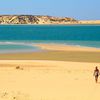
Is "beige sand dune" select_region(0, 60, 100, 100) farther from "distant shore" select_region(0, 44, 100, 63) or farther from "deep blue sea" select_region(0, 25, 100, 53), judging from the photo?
"deep blue sea" select_region(0, 25, 100, 53)

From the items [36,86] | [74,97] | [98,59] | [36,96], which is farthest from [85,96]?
[98,59]

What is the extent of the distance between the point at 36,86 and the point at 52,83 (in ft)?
4.47

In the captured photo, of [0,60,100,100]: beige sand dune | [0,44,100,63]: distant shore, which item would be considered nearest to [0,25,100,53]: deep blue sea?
[0,44,100,63]: distant shore

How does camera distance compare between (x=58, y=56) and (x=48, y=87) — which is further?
(x=58, y=56)

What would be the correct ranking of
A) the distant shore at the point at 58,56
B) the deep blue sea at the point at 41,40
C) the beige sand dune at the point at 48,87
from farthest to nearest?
the deep blue sea at the point at 41,40, the distant shore at the point at 58,56, the beige sand dune at the point at 48,87

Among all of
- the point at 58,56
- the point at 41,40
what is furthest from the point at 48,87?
the point at 41,40

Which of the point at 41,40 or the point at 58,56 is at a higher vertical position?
the point at 41,40

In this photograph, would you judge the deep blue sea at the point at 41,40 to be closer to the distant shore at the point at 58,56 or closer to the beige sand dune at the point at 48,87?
the distant shore at the point at 58,56

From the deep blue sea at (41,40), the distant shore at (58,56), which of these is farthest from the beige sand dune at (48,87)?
the deep blue sea at (41,40)

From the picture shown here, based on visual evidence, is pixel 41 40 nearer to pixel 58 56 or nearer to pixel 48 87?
pixel 58 56

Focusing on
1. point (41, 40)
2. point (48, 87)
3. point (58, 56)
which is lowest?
point (48, 87)

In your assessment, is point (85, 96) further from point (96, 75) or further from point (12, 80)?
point (12, 80)

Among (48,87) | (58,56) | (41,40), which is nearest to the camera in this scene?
(48,87)

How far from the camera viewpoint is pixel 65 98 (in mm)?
16562
